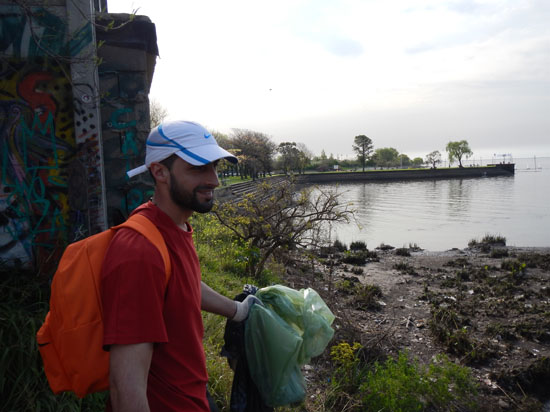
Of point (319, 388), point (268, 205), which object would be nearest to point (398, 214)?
point (268, 205)

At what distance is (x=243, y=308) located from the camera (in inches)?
92.0

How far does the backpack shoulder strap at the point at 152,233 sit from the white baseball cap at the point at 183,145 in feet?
1.01

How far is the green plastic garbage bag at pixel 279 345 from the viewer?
2.33 metres

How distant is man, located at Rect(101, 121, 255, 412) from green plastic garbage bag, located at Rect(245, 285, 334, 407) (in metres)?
0.66

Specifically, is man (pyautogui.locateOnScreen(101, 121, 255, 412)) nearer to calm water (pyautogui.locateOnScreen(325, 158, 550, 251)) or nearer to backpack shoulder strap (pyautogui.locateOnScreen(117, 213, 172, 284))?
backpack shoulder strap (pyautogui.locateOnScreen(117, 213, 172, 284))

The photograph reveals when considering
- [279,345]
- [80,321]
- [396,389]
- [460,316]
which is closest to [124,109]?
[279,345]

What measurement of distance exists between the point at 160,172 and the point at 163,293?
56 cm

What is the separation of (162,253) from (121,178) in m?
3.80

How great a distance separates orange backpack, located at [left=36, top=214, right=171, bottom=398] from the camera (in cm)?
141

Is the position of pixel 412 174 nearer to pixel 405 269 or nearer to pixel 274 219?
pixel 405 269

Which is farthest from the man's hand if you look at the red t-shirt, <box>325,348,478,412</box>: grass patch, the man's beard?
<box>325,348,478,412</box>: grass patch

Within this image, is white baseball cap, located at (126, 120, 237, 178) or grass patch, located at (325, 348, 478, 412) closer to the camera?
white baseball cap, located at (126, 120, 237, 178)

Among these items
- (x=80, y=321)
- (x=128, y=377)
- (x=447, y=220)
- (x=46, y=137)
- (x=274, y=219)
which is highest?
(x=46, y=137)

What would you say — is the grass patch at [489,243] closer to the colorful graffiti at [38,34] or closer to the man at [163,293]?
the colorful graffiti at [38,34]
